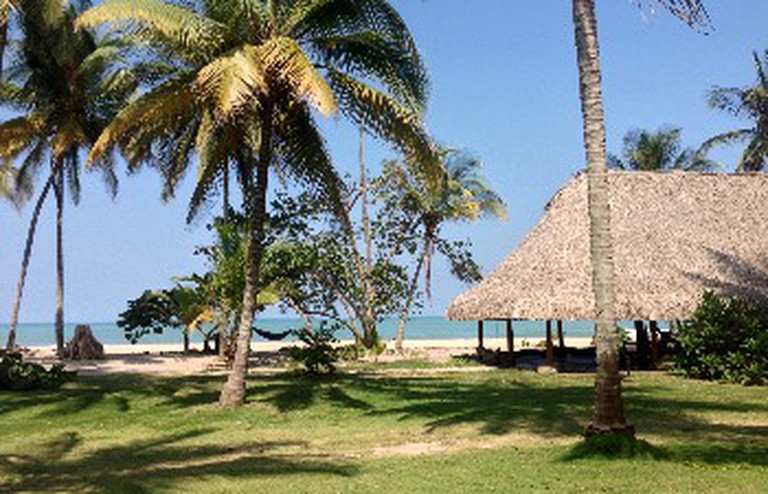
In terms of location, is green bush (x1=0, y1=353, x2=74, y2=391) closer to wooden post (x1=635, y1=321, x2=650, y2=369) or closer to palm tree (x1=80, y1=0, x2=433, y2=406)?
palm tree (x1=80, y1=0, x2=433, y2=406)

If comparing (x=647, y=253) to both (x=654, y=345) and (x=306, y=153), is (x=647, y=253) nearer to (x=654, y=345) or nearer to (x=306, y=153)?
(x=654, y=345)

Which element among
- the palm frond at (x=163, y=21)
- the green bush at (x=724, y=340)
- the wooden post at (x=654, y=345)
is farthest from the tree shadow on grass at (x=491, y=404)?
the palm frond at (x=163, y=21)

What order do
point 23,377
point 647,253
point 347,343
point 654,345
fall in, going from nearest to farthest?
1. point 23,377
2. point 647,253
3. point 654,345
4. point 347,343

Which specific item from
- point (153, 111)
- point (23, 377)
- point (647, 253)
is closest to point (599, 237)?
point (153, 111)

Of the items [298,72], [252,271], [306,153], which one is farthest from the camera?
[306,153]

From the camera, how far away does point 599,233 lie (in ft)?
30.6

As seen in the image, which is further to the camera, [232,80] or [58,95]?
[58,95]

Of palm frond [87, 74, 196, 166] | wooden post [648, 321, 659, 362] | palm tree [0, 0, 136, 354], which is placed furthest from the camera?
palm tree [0, 0, 136, 354]

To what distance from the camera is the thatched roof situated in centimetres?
2025

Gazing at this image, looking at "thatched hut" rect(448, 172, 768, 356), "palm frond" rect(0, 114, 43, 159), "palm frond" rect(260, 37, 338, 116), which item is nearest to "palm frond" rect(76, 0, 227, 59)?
"palm frond" rect(260, 37, 338, 116)

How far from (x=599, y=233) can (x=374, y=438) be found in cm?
414

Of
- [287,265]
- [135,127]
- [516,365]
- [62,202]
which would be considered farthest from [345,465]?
[62,202]

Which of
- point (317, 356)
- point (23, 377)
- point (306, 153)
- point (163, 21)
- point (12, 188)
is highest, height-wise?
point (12, 188)

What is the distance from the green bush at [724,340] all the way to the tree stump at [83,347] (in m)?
20.0
